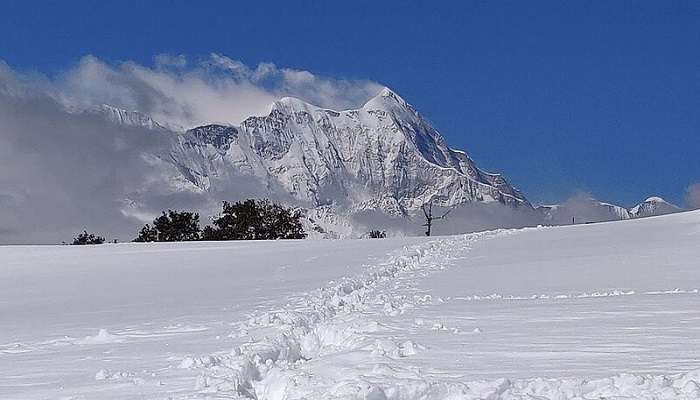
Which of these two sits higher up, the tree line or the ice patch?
the tree line

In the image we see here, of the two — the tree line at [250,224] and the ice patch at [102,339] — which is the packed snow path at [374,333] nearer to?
the ice patch at [102,339]

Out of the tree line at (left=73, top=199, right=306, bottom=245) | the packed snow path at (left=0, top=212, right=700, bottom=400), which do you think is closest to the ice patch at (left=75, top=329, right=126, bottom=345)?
the packed snow path at (left=0, top=212, right=700, bottom=400)

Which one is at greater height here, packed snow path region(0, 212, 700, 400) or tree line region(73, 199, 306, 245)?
tree line region(73, 199, 306, 245)

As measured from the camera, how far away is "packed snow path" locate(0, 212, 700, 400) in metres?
6.53

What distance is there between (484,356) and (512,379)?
1.36m

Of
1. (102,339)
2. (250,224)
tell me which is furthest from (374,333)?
(250,224)

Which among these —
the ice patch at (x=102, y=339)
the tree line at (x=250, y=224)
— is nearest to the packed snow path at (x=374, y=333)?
the ice patch at (x=102, y=339)

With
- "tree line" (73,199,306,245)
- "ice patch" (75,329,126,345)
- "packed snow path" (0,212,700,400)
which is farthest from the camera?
"tree line" (73,199,306,245)

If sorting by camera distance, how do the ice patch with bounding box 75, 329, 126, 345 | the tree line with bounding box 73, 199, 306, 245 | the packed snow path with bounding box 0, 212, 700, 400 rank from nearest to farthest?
1. the packed snow path with bounding box 0, 212, 700, 400
2. the ice patch with bounding box 75, 329, 126, 345
3. the tree line with bounding box 73, 199, 306, 245

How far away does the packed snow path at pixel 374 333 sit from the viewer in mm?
6531

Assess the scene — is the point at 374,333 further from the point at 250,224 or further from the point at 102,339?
the point at 250,224

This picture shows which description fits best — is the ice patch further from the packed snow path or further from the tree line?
the tree line

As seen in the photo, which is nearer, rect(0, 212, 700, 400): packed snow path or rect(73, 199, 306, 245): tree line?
rect(0, 212, 700, 400): packed snow path

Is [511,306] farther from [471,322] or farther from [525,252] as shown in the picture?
[525,252]
